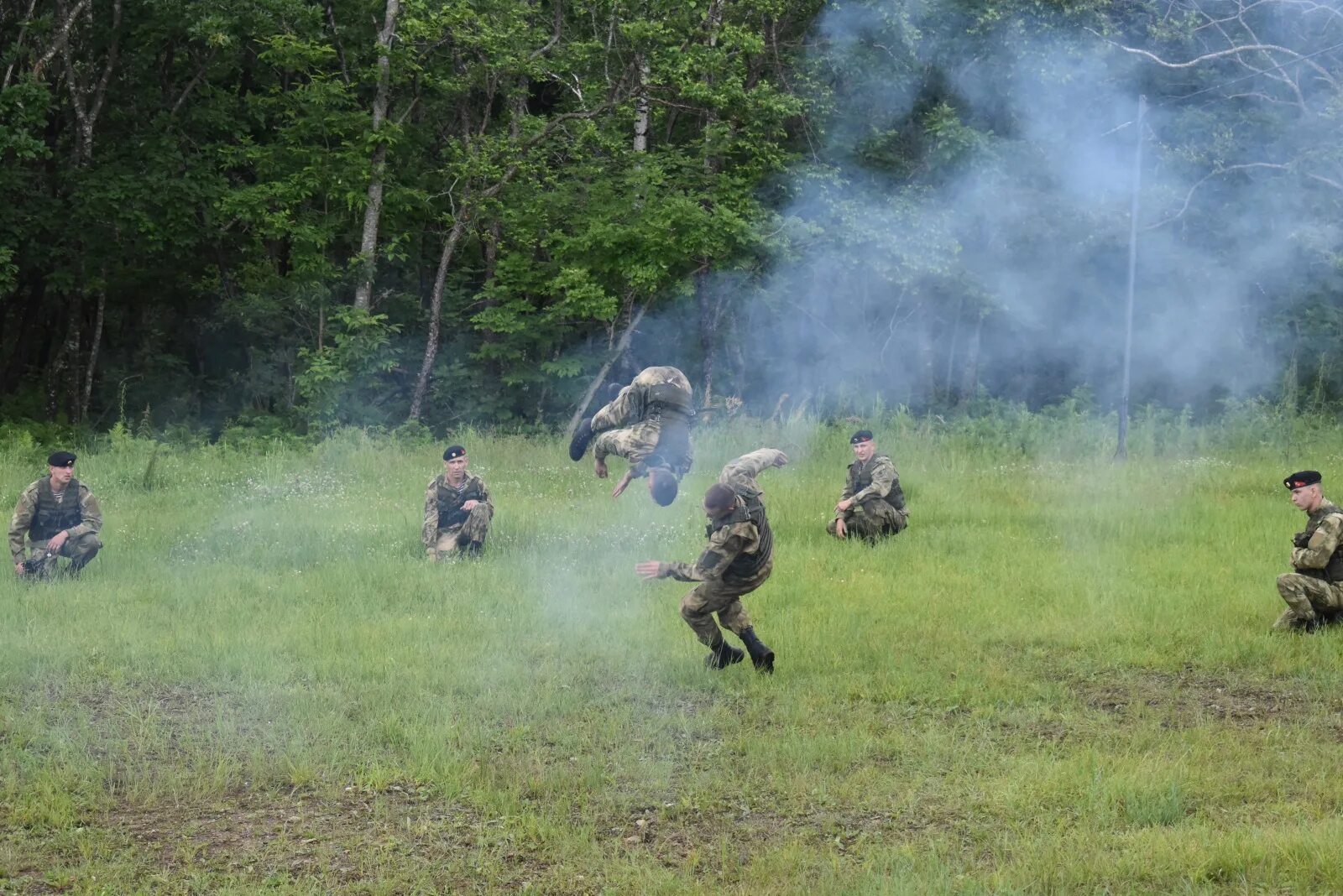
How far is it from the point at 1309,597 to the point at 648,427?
5.30m

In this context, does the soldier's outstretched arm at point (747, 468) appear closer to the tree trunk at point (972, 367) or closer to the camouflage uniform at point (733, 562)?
the camouflage uniform at point (733, 562)

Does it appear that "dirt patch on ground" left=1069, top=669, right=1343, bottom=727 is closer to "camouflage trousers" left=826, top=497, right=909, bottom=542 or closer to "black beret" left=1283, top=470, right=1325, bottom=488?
"black beret" left=1283, top=470, right=1325, bottom=488

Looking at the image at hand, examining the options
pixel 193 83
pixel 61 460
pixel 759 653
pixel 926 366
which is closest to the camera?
pixel 759 653

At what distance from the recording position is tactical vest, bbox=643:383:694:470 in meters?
10.6

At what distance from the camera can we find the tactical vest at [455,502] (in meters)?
14.4

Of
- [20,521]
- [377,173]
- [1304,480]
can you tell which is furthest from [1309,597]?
[377,173]

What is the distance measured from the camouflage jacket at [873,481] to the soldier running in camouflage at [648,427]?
4426 millimetres

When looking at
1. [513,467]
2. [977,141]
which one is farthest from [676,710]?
[977,141]

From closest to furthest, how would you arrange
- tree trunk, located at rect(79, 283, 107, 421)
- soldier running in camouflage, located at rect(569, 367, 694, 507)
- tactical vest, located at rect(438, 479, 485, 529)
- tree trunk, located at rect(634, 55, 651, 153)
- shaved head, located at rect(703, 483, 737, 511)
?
1. shaved head, located at rect(703, 483, 737, 511)
2. soldier running in camouflage, located at rect(569, 367, 694, 507)
3. tactical vest, located at rect(438, 479, 485, 529)
4. tree trunk, located at rect(634, 55, 651, 153)
5. tree trunk, located at rect(79, 283, 107, 421)

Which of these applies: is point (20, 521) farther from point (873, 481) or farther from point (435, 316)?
point (435, 316)

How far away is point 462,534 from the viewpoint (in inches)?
566

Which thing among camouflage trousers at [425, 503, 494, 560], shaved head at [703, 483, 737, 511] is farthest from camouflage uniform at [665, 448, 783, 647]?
camouflage trousers at [425, 503, 494, 560]

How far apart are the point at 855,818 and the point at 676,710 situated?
83.7 inches

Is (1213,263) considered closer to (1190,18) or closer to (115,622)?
(1190,18)
